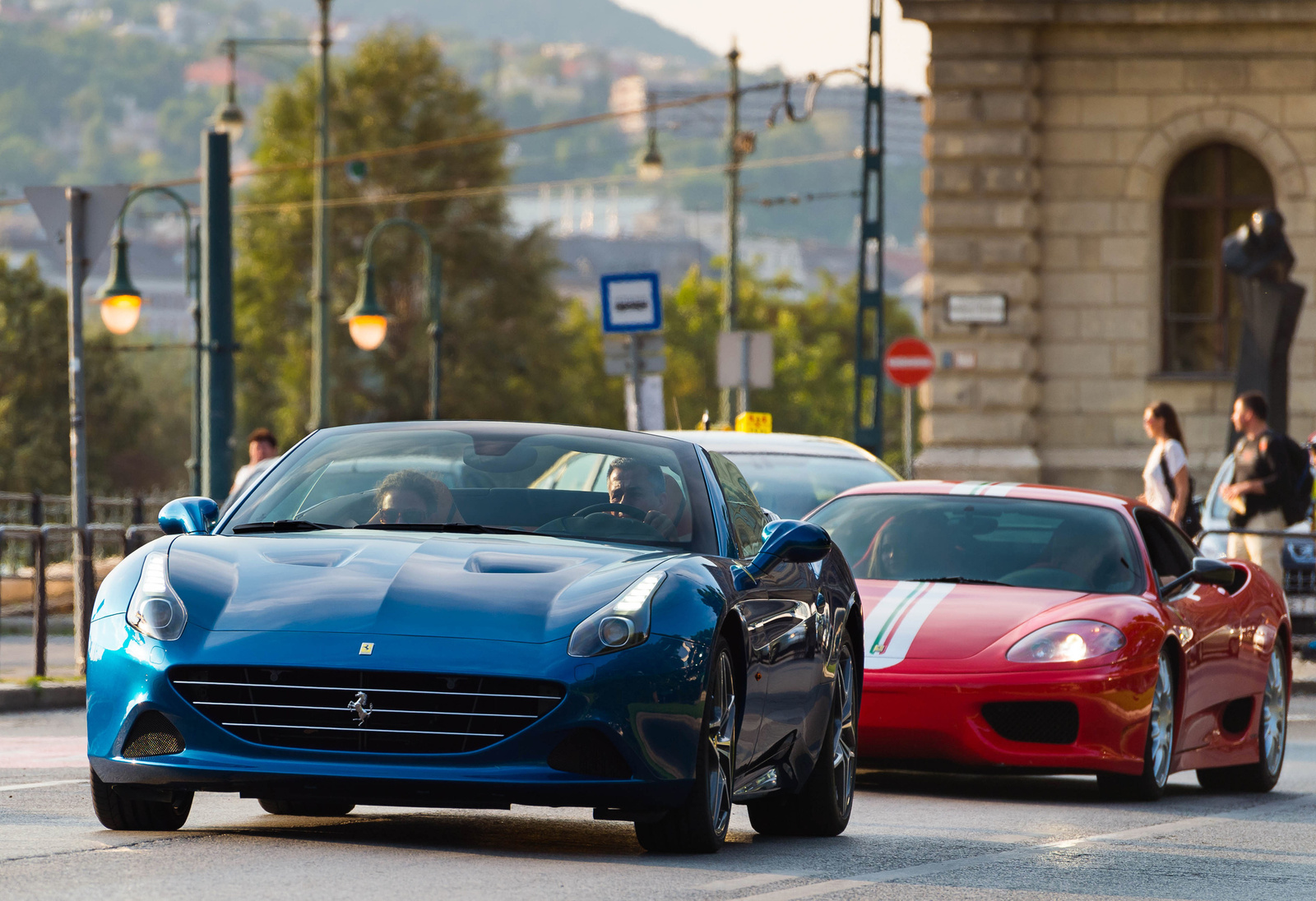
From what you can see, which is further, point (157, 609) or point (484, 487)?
point (484, 487)

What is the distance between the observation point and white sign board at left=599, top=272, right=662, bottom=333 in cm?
2142

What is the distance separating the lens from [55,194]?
15539mm

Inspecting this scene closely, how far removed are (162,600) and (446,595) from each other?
76cm

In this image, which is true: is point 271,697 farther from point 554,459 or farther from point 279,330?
point 279,330

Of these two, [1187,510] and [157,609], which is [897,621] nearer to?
[157,609]

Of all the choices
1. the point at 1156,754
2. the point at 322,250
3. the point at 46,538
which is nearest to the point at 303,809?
the point at 1156,754

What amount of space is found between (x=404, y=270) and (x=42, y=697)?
58.2 metres

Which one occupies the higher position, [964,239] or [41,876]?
[964,239]

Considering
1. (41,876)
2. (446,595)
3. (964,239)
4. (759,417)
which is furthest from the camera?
(964,239)

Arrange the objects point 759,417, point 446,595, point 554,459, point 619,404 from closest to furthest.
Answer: point 446,595 < point 554,459 < point 759,417 < point 619,404

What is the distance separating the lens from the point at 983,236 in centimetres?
2817

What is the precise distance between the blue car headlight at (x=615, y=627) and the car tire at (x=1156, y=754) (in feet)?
13.2

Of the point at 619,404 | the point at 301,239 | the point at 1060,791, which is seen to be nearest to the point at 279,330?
the point at 301,239

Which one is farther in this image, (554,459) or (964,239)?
(964,239)
